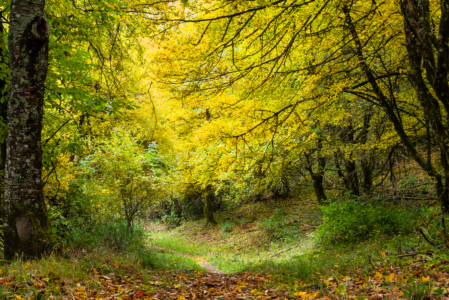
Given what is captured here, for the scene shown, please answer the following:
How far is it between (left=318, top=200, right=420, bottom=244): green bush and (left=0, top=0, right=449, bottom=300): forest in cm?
4

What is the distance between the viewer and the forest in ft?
12.3

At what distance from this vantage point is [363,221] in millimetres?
7418

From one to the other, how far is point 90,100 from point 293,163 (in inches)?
266

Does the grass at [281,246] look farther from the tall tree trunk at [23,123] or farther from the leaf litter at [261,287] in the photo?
the tall tree trunk at [23,123]

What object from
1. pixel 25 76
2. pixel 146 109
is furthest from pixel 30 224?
pixel 146 109

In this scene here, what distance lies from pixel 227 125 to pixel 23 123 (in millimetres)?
3814

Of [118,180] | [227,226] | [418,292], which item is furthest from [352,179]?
[227,226]

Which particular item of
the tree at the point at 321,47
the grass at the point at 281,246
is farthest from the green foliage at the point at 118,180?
the tree at the point at 321,47

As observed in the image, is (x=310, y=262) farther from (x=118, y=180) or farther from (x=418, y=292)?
(x=118, y=180)

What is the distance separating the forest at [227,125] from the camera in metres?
3.76

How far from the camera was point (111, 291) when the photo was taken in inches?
146

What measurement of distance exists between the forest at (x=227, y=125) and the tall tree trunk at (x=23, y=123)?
16 mm

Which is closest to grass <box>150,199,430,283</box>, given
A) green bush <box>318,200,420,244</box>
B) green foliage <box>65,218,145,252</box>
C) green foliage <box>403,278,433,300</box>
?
green bush <box>318,200,420,244</box>

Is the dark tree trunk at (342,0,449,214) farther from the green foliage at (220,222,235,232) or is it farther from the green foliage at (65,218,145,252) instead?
the green foliage at (220,222,235,232)
